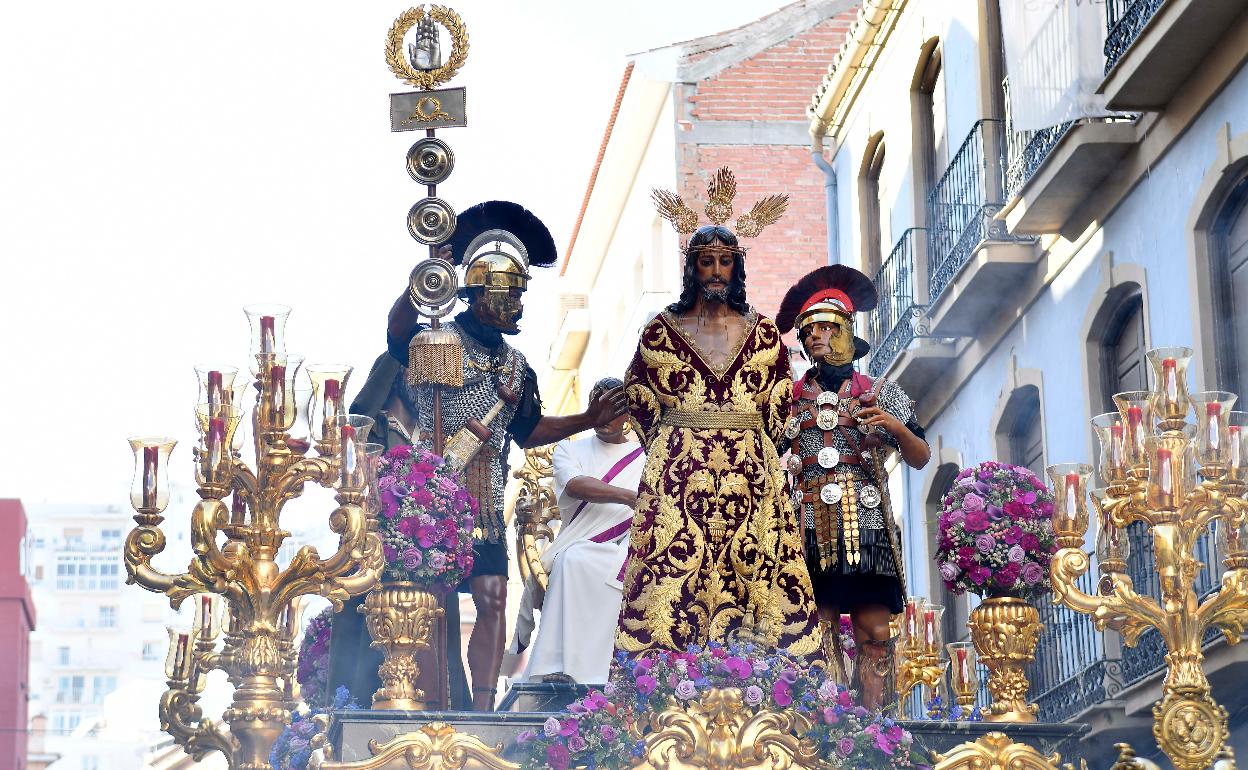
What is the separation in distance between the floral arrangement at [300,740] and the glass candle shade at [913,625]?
3.69 meters

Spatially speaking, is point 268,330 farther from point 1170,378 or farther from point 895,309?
point 895,309

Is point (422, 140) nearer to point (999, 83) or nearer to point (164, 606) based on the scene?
point (999, 83)

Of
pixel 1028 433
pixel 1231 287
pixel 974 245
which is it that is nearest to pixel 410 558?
pixel 1231 287

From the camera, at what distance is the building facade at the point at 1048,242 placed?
42.5 ft

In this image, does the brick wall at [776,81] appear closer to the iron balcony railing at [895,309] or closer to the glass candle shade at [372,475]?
the iron balcony railing at [895,309]

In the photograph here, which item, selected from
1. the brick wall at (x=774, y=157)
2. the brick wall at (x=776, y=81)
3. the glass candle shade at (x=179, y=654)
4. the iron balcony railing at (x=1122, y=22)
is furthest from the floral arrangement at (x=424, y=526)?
the brick wall at (x=776, y=81)

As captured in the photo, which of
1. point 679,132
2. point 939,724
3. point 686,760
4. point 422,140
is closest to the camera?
point 686,760

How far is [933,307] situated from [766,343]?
28.3 feet

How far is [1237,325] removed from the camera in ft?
42.0

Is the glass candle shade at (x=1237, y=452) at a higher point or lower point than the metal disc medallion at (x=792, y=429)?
lower

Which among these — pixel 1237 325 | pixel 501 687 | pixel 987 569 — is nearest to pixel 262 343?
pixel 987 569

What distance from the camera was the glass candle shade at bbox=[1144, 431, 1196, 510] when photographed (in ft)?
30.9

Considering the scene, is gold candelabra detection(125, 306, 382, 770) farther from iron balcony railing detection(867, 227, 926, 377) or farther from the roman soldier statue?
iron balcony railing detection(867, 227, 926, 377)

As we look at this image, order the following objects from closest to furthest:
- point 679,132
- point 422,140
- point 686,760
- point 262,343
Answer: point 686,760, point 262,343, point 422,140, point 679,132
